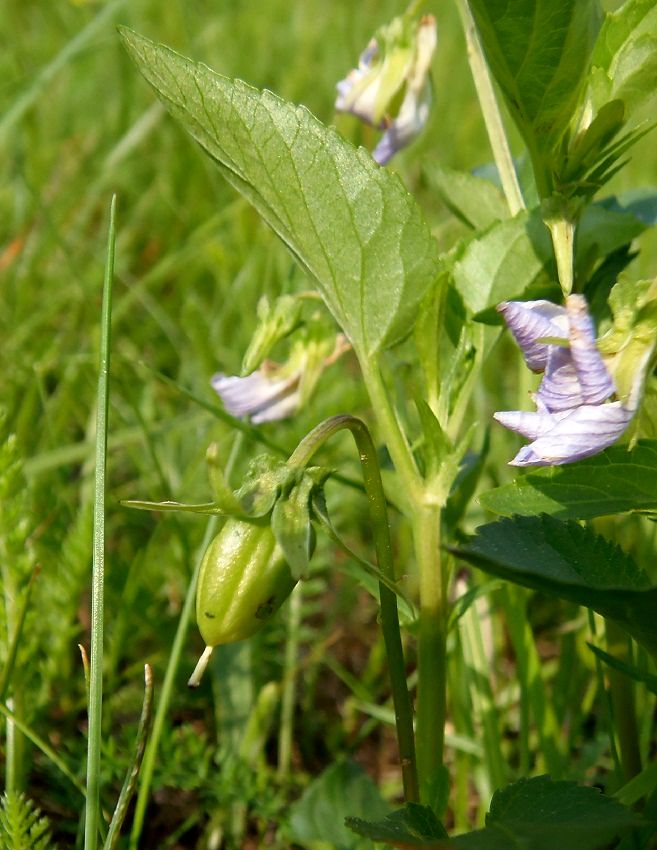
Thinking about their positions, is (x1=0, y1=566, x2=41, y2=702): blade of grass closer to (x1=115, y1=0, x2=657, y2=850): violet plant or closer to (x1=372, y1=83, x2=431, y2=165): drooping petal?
(x1=115, y1=0, x2=657, y2=850): violet plant

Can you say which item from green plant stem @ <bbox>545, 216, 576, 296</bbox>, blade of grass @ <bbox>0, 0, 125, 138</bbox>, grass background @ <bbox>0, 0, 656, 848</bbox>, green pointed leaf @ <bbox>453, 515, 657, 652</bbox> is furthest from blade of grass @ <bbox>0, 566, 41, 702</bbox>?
blade of grass @ <bbox>0, 0, 125, 138</bbox>

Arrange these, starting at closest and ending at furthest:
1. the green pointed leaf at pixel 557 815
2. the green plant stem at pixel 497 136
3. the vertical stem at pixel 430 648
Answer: the green pointed leaf at pixel 557 815 → the vertical stem at pixel 430 648 → the green plant stem at pixel 497 136

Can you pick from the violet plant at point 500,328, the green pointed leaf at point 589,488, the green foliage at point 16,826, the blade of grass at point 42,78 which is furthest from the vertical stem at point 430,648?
the blade of grass at point 42,78

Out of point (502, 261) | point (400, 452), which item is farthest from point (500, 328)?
point (400, 452)

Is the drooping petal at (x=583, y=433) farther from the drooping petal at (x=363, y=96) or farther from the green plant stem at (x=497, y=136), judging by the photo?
the drooping petal at (x=363, y=96)

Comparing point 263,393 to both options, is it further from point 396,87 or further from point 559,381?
point 559,381

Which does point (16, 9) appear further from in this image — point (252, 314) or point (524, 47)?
point (524, 47)

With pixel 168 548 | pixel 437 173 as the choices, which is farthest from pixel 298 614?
pixel 437 173
